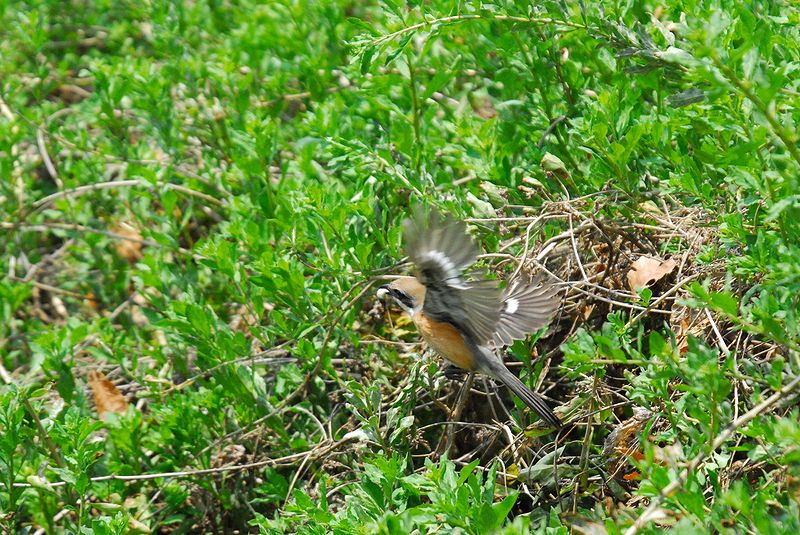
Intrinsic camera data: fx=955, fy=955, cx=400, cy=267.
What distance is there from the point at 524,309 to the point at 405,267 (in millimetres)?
598

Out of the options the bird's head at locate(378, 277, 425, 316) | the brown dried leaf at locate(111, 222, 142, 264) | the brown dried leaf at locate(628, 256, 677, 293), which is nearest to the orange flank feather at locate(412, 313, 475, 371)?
the bird's head at locate(378, 277, 425, 316)

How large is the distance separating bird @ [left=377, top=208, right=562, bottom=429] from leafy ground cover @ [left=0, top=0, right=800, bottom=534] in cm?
13

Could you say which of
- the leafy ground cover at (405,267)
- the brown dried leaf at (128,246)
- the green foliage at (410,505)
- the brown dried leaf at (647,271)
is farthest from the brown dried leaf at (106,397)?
the brown dried leaf at (647,271)

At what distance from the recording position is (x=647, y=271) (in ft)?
12.9

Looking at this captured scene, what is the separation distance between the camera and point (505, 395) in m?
4.16

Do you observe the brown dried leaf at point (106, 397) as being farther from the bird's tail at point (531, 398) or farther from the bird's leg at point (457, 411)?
the bird's tail at point (531, 398)

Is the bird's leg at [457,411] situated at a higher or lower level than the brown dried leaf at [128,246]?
higher

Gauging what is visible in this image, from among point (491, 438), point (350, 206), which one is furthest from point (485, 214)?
point (491, 438)

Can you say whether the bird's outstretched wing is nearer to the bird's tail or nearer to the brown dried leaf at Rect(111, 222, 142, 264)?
the bird's tail

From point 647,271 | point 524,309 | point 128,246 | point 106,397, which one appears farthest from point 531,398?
point 128,246

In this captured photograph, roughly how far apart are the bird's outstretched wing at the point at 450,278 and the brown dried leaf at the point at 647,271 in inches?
23.8

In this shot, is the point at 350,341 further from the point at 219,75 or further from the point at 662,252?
the point at 219,75

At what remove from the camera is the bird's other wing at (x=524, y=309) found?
382 centimetres

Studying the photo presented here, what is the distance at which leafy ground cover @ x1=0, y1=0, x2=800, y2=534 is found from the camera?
9.97 ft
